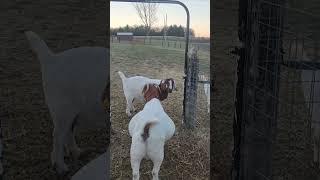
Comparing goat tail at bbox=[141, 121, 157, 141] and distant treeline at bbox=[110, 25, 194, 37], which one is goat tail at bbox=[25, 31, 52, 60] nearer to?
distant treeline at bbox=[110, 25, 194, 37]

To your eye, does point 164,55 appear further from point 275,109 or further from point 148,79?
point 275,109

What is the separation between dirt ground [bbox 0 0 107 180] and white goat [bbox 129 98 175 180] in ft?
0.49

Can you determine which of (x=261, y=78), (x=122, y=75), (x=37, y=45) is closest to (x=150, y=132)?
(x=122, y=75)

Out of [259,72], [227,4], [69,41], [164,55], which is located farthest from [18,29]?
[259,72]

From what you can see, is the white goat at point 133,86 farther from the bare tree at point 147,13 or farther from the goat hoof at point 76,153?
the goat hoof at point 76,153

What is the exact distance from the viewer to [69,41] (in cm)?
168

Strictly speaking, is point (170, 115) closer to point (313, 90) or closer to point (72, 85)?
point (72, 85)

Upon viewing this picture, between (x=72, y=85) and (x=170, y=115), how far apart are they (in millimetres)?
416

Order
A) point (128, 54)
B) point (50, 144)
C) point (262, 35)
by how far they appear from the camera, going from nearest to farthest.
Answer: point (262, 35)
point (128, 54)
point (50, 144)

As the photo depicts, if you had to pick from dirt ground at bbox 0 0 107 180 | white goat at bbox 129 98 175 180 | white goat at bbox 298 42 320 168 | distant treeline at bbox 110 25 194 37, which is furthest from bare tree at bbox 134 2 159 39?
white goat at bbox 298 42 320 168

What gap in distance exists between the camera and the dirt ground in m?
1.66

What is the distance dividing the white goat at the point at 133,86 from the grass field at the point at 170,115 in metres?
0.02

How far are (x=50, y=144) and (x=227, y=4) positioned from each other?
933 mm

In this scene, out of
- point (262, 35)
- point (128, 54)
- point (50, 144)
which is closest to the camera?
point (262, 35)
